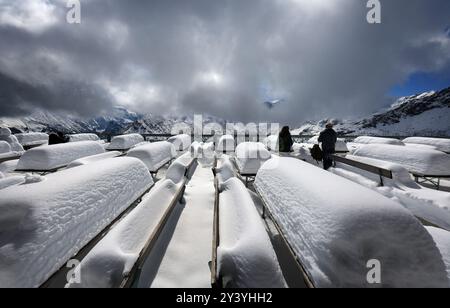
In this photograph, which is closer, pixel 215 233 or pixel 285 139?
pixel 215 233

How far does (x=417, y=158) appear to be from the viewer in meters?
7.33

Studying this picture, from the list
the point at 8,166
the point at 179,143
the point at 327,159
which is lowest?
the point at 8,166

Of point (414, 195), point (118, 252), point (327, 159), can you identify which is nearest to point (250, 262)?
point (118, 252)

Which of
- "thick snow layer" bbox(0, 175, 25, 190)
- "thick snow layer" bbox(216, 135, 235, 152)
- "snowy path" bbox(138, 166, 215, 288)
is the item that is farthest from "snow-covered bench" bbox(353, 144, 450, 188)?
"thick snow layer" bbox(0, 175, 25, 190)

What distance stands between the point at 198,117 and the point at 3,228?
15.4m

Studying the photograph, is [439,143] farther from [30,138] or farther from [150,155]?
[30,138]

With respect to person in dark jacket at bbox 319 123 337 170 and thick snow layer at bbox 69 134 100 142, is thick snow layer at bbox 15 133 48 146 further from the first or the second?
person in dark jacket at bbox 319 123 337 170

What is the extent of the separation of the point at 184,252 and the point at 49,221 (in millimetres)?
2100

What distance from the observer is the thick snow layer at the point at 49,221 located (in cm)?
217

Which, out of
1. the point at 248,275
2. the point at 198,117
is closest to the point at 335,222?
the point at 248,275

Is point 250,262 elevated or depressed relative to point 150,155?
depressed

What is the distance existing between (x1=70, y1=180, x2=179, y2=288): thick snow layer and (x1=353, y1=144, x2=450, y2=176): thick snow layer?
8610 millimetres

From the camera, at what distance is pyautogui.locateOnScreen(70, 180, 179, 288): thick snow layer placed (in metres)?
2.34

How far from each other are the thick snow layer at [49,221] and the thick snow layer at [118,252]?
1.21 ft
